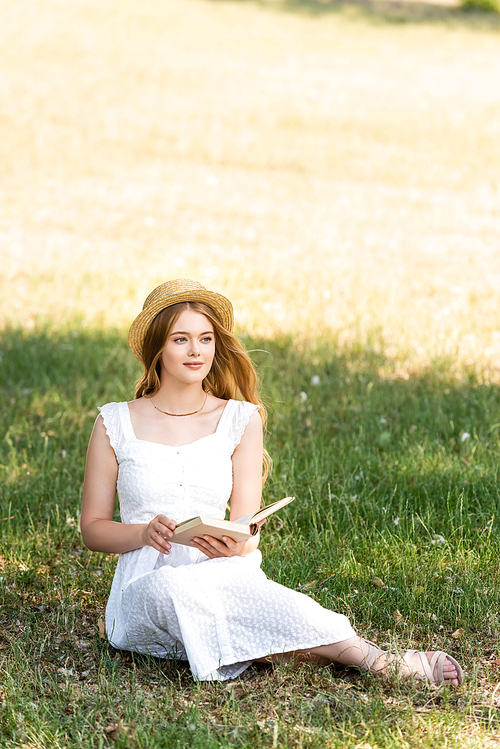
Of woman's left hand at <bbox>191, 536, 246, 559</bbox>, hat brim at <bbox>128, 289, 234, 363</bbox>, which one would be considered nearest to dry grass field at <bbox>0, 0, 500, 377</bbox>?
hat brim at <bbox>128, 289, 234, 363</bbox>

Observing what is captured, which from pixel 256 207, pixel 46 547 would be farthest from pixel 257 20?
pixel 46 547

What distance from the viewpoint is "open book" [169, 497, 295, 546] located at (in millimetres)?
2795

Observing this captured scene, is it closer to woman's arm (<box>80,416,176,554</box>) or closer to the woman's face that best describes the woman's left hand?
woman's arm (<box>80,416,176,554</box>)

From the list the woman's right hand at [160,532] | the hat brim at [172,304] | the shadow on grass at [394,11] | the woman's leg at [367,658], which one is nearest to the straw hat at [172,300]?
the hat brim at [172,304]

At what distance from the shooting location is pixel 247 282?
8438 mm

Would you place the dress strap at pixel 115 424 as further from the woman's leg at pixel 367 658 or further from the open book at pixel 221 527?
the woman's leg at pixel 367 658

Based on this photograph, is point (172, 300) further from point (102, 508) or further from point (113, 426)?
point (102, 508)

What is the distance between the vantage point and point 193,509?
131 inches

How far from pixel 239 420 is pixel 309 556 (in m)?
0.84

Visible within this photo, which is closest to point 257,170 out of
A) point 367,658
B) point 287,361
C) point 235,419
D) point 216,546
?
point 287,361

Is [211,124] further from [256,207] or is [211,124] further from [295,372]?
[295,372]

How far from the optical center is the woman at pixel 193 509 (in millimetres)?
3029

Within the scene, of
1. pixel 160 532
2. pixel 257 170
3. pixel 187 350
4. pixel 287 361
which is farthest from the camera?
pixel 257 170

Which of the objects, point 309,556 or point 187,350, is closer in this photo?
point 187,350
